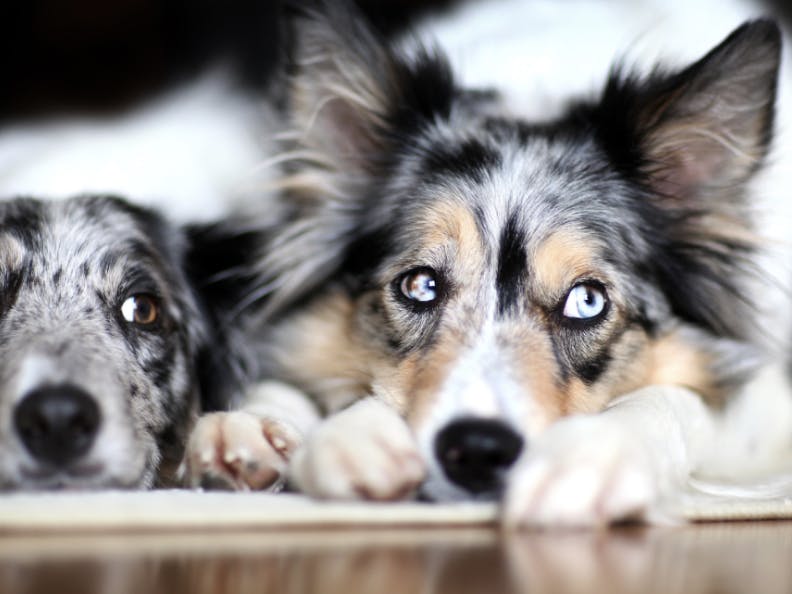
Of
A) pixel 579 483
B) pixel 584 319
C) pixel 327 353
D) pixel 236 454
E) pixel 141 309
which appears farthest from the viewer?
pixel 327 353

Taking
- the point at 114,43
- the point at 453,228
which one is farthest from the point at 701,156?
the point at 114,43

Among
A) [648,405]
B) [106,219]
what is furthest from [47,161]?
[648,405]

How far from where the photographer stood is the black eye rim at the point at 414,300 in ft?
7.20

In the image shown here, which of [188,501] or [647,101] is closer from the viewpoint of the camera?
[188,501]

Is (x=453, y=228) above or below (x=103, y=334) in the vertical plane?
above

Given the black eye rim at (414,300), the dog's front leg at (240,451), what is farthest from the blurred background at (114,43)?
the dog's front leg at (240,451)

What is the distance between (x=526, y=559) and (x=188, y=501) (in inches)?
23.8

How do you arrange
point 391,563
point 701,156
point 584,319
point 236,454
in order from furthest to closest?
point 701,156
point 584,319
point 236,454
point 391,563

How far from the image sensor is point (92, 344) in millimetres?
2076

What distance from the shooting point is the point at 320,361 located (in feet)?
8.47

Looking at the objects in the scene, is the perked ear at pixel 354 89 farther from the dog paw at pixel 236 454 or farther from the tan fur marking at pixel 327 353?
the dog paw at pixel 236 454

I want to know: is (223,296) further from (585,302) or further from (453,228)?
(585,302)

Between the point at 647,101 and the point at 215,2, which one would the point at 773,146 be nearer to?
the point at 647,101

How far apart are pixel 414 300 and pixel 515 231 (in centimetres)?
28
